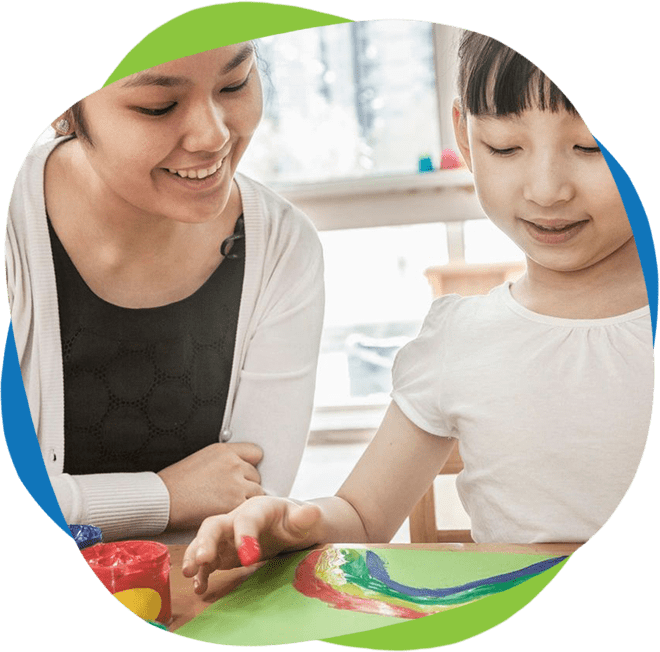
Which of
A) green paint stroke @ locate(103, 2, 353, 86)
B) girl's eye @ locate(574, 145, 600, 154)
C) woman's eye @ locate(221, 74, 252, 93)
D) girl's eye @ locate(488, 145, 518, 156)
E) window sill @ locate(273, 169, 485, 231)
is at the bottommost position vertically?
window sill @ locate(273, 169, 485, 231)

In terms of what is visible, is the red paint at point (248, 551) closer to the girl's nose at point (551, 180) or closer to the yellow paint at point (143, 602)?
the yellow paint at point (143, 602)

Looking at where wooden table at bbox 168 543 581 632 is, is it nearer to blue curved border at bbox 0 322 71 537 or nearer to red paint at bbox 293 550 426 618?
red paint at bbox 293 550 426 618

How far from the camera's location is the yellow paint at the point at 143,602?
57.1 inches

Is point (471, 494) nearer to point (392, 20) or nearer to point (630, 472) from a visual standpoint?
point (630, 472)

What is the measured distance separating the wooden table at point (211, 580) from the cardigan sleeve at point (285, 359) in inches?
4.6

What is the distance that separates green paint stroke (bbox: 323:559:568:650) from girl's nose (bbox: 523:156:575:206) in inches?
17.1

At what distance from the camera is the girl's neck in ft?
4.62

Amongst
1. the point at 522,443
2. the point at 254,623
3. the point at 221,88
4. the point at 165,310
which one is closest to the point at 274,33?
the point at 221,88

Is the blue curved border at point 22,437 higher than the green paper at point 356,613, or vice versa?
the blue curved border at point 22,437

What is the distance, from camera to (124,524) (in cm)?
149

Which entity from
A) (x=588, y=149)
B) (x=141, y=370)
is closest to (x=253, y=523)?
(x=141, y=370)

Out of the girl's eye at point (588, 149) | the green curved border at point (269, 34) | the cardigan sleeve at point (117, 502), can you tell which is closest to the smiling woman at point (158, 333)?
the cardigan sleeve at point (117, 502)

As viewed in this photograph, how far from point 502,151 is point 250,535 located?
0.54 m

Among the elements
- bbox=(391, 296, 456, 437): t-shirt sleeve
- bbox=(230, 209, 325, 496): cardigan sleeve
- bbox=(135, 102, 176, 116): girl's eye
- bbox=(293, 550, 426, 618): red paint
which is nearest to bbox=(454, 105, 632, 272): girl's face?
bbox=(391, 296, 456, 437): t-shirt sleeve
